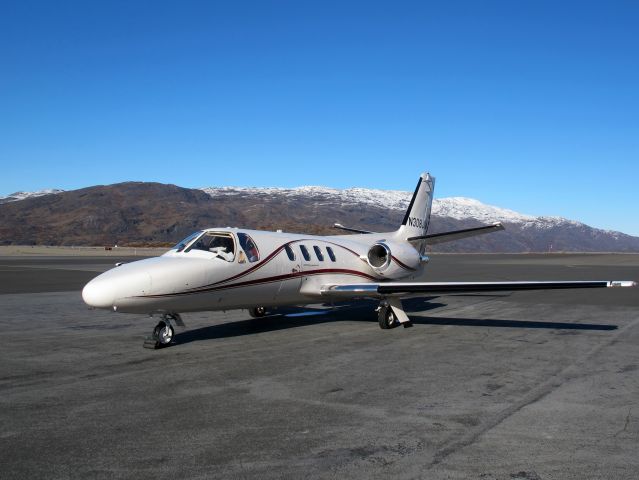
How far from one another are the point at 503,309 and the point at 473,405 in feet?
38.2

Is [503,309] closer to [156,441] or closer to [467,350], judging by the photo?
[467,350]

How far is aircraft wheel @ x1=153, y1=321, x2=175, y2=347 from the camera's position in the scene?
10.8 meters

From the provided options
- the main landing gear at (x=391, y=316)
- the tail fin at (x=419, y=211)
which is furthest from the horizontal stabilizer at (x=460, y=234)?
the main landing gear at (x=391, y=316)

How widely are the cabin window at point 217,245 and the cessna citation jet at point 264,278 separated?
2cm

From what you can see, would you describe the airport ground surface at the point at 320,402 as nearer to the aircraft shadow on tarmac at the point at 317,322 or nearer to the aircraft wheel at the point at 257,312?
the aircraft shadow on tarmac at the point at 317,322

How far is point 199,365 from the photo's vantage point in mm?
9297

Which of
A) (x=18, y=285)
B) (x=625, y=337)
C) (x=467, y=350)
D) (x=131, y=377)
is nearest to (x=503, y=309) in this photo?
(x=625, y=337)

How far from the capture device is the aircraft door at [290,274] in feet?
43.9

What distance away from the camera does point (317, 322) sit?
1485 cm

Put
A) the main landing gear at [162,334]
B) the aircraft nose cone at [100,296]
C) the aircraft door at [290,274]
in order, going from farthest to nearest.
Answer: the aircraft door at [290,274] < the main landing gear at [162,334] < the aircraft nose cone at [100,296]

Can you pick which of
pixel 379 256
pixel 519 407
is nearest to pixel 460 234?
pixel 379 256

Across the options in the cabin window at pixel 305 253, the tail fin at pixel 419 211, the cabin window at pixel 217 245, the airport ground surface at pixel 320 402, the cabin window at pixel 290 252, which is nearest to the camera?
the airport ground surface at pixel 320 402

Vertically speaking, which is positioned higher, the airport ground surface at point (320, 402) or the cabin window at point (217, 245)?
the cabin window at point (217, 245)

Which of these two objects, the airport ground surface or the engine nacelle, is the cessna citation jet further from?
the airport ground surface
